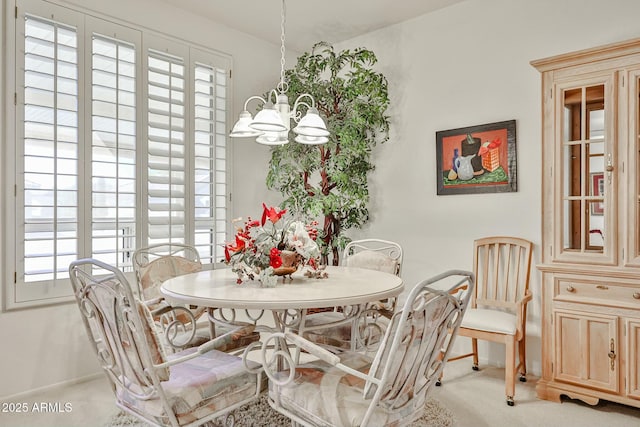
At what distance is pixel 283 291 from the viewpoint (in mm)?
1925

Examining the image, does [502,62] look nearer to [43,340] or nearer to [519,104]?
[519,104]

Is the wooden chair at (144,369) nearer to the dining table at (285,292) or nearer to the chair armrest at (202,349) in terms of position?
the chair armrest at (202,349)

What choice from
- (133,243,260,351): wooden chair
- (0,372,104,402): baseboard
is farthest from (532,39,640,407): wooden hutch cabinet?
(0,372,104,402): baseboard

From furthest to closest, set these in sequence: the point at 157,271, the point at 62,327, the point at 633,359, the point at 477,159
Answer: the point at 477,159 → the point at 62,327 → the point at 157,271 → the point at 633,359

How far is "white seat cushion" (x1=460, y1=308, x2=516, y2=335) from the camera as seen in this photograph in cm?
268

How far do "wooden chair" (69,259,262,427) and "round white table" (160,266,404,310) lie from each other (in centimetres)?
20

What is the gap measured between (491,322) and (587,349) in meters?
0.55

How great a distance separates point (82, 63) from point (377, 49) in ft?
8.37

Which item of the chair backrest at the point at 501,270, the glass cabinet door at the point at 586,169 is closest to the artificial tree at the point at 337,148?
the chair backrest at the point at 501,270

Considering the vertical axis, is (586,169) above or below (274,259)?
above

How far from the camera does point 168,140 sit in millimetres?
3400

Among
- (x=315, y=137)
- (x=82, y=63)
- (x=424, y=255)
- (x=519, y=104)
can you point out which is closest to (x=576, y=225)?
(x=519, y=104)

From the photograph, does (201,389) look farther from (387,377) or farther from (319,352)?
(387,377)

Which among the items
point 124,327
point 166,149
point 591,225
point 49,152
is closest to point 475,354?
point 591,225
